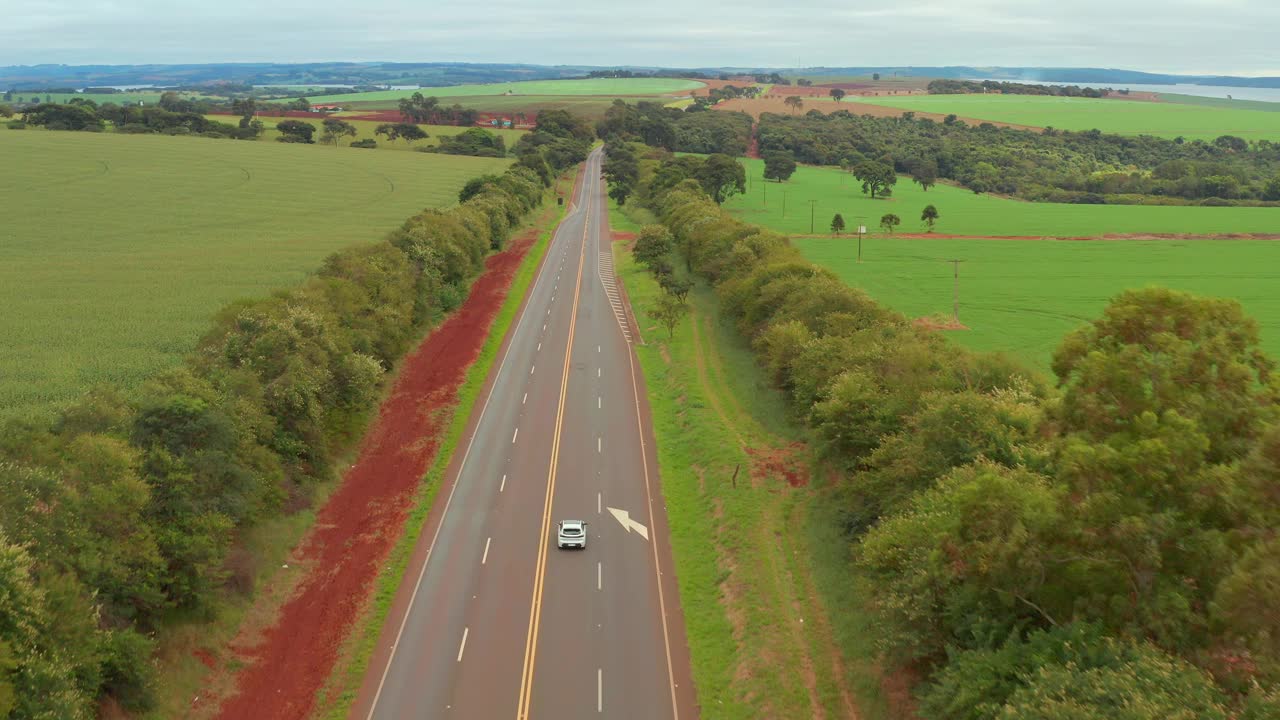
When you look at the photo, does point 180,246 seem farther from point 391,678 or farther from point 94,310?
point 391,678

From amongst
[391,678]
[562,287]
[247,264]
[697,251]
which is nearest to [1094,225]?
[697,251]

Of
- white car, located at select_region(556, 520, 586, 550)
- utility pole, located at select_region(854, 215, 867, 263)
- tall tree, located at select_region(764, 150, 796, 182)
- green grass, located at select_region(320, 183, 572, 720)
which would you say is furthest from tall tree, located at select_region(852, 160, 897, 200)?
white car, located at select_region(556, 520, 586, 550)

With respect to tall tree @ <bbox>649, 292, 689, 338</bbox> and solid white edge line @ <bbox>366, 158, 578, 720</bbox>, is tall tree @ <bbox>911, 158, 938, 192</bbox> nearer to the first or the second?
tall tree @ <bbox>649, 292, 689, 338</bbox>

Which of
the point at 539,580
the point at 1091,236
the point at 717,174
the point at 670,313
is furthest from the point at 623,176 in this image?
the point at 539,580

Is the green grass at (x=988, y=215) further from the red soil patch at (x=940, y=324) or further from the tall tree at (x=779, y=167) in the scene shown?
the red soil patch at (x=940, y=324)

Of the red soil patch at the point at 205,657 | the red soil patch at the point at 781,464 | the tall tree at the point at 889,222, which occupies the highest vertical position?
the tall tree at the point at 889,222

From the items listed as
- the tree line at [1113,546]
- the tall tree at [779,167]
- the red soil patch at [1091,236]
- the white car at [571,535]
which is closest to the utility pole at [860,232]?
the red soil patch at [1091,236]
